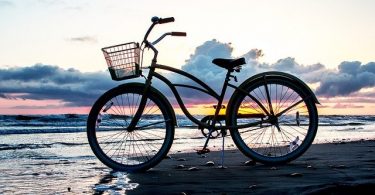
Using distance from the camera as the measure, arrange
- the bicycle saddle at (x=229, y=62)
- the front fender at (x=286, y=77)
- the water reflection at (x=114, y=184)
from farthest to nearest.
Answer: the front fender at (x=286, y=77), the bicycle saddle at (x=229, y=62), the water reflection at (x=114, y=184)

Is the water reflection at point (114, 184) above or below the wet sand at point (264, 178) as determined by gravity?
below

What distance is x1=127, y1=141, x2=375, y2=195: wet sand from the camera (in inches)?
149

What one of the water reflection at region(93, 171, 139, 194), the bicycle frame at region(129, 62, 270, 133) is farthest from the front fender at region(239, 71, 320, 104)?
the water reflection at region(93, 171, 139, 194)

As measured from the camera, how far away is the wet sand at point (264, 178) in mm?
3790

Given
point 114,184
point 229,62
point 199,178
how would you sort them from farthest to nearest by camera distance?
point 229,62
point 199,178
point 114,184

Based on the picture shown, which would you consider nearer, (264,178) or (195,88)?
(264,178)

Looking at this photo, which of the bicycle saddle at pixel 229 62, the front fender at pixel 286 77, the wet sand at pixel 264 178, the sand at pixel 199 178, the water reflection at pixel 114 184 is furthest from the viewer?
the front fender at pixel 286 77

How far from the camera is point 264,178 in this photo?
4684mm

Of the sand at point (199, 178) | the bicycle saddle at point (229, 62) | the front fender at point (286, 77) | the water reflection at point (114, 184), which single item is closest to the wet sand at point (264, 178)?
the sand at point (199, 178)

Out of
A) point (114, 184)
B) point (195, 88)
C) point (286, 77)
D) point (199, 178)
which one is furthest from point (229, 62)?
point (114, 184)

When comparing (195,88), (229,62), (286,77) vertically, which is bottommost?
(195,88)

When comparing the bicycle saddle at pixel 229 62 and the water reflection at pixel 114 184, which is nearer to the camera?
the water reflection at pixel 114 184

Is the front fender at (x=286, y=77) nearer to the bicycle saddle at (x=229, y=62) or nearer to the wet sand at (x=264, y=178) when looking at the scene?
the bicycle saddle at (x=229, y=62)

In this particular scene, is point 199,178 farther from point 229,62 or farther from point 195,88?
point 229,62
